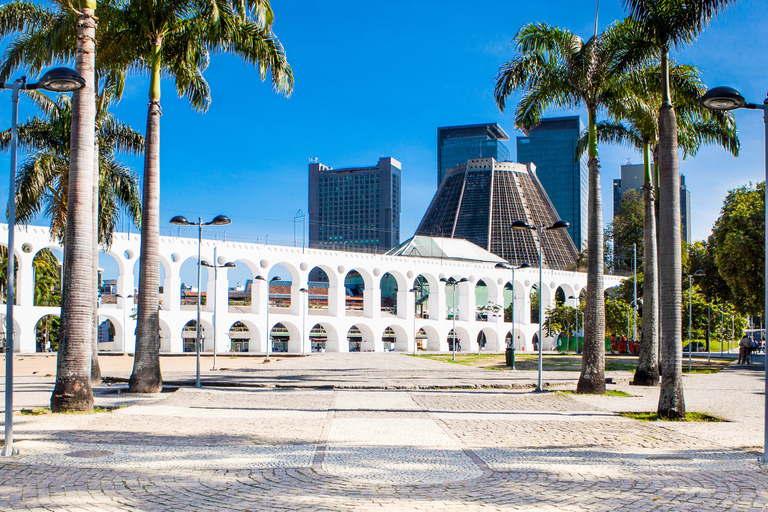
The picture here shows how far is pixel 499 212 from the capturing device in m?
114

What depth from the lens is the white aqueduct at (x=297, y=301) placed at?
136 ft

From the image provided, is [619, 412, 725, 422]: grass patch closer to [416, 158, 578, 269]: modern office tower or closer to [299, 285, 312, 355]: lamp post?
[299, 285, 312, 355]: lamp post

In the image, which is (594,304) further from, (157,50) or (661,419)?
(157,50)

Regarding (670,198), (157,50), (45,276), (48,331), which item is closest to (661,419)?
(670,198)

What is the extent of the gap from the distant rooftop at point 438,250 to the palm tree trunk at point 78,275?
62.5 m

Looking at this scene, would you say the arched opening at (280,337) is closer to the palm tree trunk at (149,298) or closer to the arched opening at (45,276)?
the arched opening at (45,276)

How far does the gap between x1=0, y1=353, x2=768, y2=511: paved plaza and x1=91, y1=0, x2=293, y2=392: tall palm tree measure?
169 cm

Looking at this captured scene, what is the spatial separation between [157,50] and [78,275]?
20.1 ft

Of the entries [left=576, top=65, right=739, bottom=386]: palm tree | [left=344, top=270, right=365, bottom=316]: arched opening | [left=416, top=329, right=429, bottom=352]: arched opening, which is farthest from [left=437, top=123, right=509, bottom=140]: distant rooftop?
[left=576, top=65, right=739, bottom=386]: palm tree

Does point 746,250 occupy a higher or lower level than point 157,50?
lower

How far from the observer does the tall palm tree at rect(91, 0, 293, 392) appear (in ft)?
48.0

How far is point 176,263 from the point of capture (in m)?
45.5

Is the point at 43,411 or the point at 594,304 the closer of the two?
the point at 43,411

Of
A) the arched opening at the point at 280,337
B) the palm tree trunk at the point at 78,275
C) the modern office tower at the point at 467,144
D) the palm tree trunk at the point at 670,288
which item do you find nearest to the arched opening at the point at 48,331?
the arched opening at the point at 280,337
